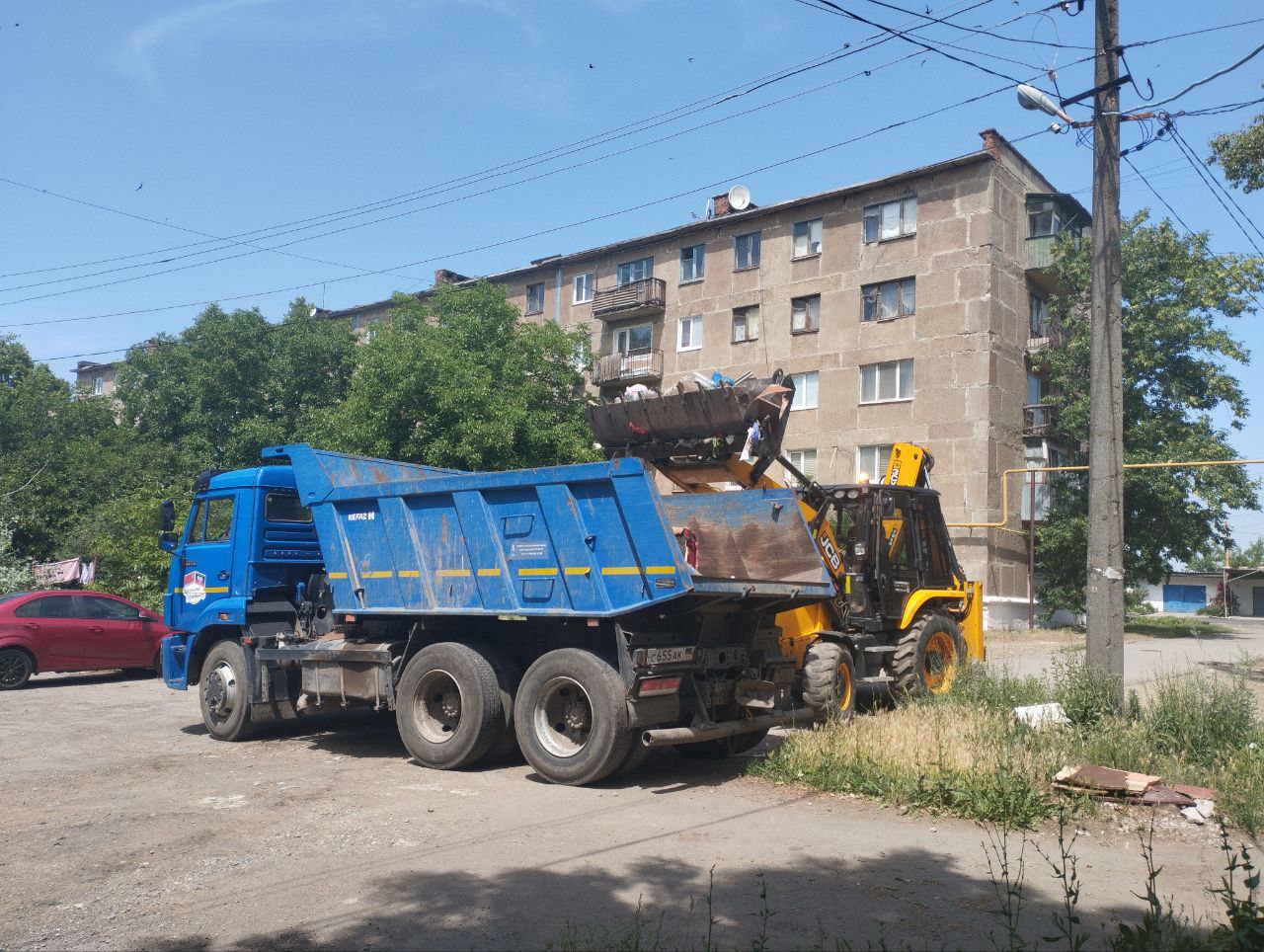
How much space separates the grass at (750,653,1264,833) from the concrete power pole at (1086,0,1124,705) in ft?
1.63

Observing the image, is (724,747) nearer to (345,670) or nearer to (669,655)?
(669,655)

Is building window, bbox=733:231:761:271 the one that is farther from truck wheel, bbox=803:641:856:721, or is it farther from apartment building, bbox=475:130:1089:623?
truck wheel, bbox=803:641:856:721

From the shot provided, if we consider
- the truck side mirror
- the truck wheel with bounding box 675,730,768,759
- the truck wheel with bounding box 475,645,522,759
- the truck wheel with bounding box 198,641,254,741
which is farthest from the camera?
the truck side mirror

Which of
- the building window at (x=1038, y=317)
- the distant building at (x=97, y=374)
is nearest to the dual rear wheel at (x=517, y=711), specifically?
the building window at (x=1038, y=317)

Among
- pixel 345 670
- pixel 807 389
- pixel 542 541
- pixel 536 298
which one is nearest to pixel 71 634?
pixel 345 670

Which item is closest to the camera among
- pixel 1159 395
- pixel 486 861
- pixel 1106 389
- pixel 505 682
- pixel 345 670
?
pixel 486 861

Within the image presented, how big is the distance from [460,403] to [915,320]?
13909 mm

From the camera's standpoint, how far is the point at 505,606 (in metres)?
8.80

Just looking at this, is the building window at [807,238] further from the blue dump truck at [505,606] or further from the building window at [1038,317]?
the blue dump truck at [505,606]

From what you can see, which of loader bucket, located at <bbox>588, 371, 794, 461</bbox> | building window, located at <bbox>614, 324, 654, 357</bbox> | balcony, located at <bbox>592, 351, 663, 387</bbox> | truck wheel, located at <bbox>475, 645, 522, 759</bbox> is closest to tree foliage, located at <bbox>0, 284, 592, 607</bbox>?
balcony, located at <bbox>592, 351, 663, 387</bbox>

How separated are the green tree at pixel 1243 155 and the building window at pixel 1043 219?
16136 millimetres

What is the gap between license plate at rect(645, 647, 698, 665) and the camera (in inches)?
309

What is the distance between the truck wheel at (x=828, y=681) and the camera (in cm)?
933

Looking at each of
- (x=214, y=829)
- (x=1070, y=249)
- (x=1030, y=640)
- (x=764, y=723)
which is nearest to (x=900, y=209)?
(x=1070, y=249)
